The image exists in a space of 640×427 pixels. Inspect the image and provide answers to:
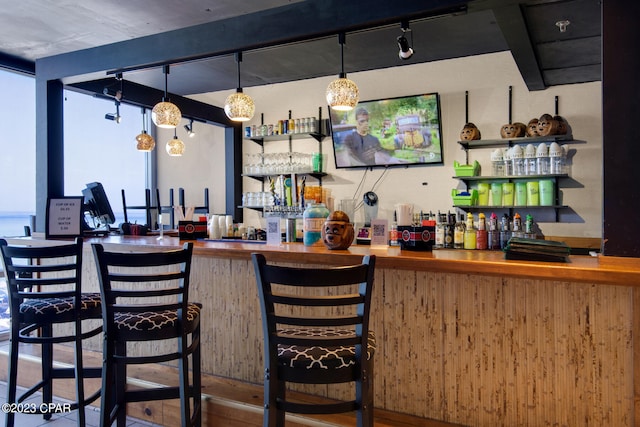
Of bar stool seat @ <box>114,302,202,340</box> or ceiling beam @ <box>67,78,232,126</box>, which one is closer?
bar stool seat @ <box>114,302,202,340</box>

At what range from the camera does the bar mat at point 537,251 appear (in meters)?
1.97

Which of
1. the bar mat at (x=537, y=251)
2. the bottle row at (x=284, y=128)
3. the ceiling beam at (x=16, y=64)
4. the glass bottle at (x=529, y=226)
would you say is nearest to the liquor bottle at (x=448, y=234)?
the glass bottle at (x=529, y=226)

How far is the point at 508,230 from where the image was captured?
445 cm

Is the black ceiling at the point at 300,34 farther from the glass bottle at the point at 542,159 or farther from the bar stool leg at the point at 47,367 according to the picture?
the bar stool leg at the point at 47,367

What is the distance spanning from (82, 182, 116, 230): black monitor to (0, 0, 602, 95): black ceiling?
1002 mm

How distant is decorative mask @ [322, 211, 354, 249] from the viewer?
98.3 inches

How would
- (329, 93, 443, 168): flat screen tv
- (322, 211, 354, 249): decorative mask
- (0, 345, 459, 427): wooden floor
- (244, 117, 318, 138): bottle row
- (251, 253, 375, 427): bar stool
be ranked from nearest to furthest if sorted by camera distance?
(251, 253, 375, 427): bar stool, (0, 345, 459, 427): wooden floor, (322, 211, 354, 249): decorative mask, (329, 93, 443, 168): flat screen tv, (244, 117, 318, 138): bottle row

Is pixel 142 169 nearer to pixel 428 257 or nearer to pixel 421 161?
pixel 421 161

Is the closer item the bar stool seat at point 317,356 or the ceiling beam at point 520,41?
the bar stool seat at point 317,356

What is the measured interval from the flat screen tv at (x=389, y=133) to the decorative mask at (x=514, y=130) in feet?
2.23

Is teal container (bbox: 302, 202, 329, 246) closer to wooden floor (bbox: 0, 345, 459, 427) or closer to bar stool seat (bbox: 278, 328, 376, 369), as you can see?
wooden floor (bbox: 0, 345, 459, 427)

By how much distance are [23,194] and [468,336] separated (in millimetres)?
5122

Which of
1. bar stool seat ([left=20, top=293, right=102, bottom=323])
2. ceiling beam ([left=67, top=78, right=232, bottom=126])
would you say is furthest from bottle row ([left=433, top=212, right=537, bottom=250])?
ceiling beam ([left=67, top=78, right=232, bottom=126])

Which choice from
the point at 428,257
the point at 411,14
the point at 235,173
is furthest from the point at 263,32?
the point at 235,173
